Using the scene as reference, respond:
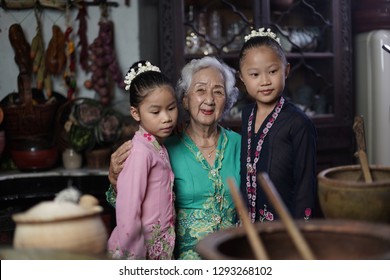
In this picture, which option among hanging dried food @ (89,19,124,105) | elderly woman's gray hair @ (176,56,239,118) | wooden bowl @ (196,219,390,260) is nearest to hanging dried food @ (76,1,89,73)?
hanging dried food @ (89,19,124,105)

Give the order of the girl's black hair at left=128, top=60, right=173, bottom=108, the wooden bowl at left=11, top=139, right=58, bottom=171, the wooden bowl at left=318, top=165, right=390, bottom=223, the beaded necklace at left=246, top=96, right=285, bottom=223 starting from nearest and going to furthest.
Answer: the wooden bowl at left=318, top=165, right=390, bottom=223
the girl's black hair at left=128, top=60, right=173, bottom=108
the beaded necklace at left=246, top=96, right=285, bottom=223
the wooden bowl at left=11, top=139, right=58, bottom=171

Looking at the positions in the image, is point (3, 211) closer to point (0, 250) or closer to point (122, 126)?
point (122, 126)

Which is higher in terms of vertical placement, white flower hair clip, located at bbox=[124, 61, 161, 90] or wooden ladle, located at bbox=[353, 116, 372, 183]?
white flower hair clip, located at bbox=[124, 61, 161, 90]

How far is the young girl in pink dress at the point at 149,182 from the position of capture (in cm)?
147

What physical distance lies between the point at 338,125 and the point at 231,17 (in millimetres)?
868

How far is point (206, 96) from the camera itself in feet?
5.58

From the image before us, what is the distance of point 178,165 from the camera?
172 cm

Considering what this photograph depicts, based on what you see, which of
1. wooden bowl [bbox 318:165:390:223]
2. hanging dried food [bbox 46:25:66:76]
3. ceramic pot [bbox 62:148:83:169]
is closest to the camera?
wooden bowl [bbox 318:165:390:223]

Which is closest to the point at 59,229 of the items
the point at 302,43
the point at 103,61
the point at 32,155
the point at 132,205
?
the point at 132,205

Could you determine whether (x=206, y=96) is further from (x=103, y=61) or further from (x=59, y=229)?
(x=103, y=61)

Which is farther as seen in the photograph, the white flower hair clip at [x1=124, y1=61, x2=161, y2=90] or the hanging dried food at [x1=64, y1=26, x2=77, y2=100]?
the hanging dried food at [x1=64, y1=26, x2=77, y2=100]

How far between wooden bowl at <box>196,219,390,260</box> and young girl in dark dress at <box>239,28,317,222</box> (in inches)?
30.0

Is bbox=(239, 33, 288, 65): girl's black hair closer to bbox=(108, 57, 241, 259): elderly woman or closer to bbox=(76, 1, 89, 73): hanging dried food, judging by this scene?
bbox=(108, 57, 241, 259): elderly woman

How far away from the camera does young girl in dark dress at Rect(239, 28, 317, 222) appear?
62.9 inches
